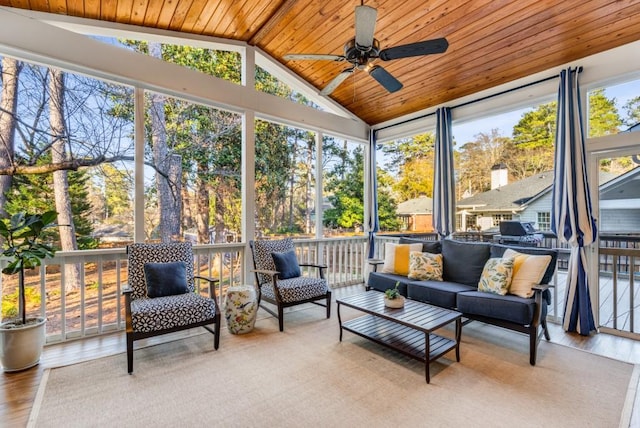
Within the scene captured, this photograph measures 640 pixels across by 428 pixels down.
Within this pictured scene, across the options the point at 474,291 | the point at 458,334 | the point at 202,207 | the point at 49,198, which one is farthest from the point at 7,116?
the point at 474,291

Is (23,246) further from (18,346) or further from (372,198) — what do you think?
(372,198)

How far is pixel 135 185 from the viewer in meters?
3.58

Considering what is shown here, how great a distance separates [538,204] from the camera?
3.96 m

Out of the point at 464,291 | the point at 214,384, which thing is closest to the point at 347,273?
the point at 464,291

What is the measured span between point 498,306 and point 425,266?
105cm

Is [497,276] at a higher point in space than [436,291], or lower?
higher

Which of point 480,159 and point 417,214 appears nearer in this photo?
point 480,159

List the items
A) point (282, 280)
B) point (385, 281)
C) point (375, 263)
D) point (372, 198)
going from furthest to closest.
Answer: point (372, 198)
point (375, 263)
point (385, 281)
point (282, 280)

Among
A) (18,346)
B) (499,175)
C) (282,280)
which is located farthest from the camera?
(499,175)

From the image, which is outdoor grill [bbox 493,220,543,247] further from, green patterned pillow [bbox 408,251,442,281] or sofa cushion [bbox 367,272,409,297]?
sofa cushion [bbox 367,272,409,297]

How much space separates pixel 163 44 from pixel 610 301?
669cm

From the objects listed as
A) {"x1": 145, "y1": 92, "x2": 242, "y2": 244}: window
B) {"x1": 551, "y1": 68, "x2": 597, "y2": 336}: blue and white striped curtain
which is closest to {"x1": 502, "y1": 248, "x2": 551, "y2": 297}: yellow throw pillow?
{"x1": 551, "y1": 68, "x2": 597, "y2": 336}: blue and white striped curtain

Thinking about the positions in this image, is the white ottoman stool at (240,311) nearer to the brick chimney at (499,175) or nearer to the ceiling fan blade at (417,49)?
the ceiling fan blade at (417,49)

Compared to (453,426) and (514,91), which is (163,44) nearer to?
(514,91)
